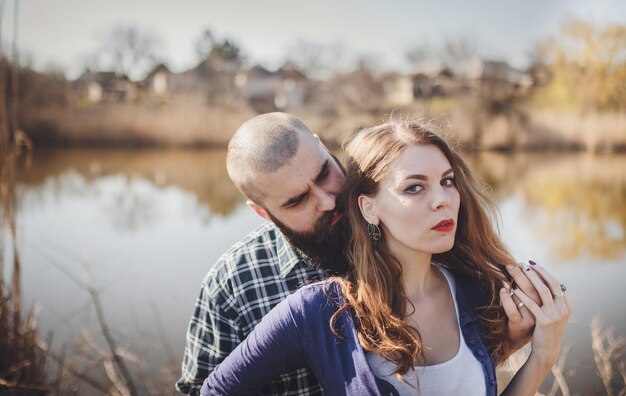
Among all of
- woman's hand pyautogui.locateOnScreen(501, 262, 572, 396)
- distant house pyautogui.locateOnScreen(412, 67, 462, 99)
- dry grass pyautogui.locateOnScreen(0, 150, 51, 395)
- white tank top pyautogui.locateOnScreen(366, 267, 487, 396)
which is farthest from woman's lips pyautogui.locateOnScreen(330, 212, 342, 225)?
distant house pyautogui.locateOnScreen(412, 67, 462, 99)

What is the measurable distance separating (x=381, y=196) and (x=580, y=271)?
6.97 m

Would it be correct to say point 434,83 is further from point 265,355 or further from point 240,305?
point 265,355

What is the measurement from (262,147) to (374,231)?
0.56m

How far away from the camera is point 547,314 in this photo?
154 cm

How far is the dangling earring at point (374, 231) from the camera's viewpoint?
1.72 meters

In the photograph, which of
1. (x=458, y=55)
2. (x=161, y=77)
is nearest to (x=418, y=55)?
(x=458, y=55)

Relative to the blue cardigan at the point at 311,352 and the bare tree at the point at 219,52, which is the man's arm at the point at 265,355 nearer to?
the blue cardigan at the point at 311,352

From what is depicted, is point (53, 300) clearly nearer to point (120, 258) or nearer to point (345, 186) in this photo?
point (120, 258)

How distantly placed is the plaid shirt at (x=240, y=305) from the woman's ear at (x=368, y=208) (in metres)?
0.33

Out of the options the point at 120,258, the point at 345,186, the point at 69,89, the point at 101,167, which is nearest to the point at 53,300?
the point at 120,258

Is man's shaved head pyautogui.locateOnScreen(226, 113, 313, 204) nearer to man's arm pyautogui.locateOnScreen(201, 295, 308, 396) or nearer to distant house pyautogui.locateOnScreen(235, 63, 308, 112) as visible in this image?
man's arm pyautogui.locateOnScreen(201, 295, 308, 396)

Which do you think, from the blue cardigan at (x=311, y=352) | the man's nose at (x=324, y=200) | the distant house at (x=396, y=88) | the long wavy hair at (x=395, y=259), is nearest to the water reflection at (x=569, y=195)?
the long wavy hair at (x=395, y=259)

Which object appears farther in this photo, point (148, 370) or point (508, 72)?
point (508, 72)

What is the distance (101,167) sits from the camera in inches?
575
